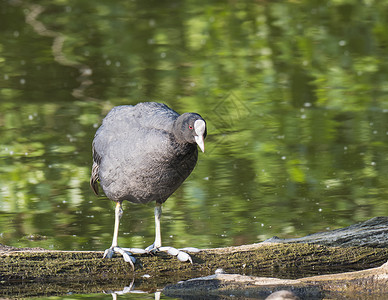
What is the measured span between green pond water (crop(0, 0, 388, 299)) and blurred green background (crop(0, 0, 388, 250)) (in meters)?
0.03

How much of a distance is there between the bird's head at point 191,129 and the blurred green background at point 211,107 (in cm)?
179

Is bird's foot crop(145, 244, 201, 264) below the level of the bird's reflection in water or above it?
above

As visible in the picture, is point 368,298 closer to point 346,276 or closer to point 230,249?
point 346,276

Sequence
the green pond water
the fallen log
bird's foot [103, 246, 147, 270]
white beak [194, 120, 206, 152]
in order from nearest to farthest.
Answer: the fallen log
white beak [194, 120, 206, 152]
bird's foot [103, 246, 147, 270]
the green pond water

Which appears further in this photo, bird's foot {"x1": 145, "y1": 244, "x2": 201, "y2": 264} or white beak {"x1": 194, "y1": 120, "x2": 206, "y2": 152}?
bird's foot {"x1": 145, "y1": 244, "x2": 201, "y2": 264}

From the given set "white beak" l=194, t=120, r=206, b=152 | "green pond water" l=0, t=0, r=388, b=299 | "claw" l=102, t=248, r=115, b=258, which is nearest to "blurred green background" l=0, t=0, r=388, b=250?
"green pond water" l=0, t=0, r=388, b=299

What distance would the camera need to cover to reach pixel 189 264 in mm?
6914

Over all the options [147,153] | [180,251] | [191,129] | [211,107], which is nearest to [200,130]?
[191,129]

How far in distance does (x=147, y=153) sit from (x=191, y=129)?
20.2 inches

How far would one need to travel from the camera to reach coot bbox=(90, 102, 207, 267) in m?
6.89

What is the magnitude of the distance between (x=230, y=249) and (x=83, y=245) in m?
1.93

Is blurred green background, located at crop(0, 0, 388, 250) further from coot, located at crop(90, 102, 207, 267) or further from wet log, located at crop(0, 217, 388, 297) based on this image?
wet log, located at crop(0, 217, 388, 297)

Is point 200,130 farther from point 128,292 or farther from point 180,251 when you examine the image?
point 128,292

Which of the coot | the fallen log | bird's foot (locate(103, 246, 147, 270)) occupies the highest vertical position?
the coot
